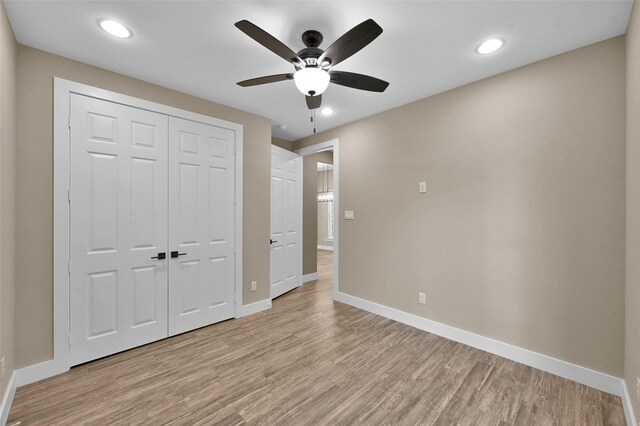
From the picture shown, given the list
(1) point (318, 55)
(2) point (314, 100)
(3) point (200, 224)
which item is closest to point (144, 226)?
(3) point (200, 224)

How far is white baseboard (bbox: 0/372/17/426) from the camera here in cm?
170

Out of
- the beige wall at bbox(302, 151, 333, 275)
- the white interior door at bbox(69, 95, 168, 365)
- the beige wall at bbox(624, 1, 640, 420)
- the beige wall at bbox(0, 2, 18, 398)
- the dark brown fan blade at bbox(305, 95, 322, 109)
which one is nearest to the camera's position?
the beige wall at bbox(624, 1, 640, 420)

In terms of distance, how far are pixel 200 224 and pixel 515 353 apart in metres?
3.42

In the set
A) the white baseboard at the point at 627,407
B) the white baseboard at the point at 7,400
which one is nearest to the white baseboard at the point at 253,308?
the white baseboard at the point at 7,400

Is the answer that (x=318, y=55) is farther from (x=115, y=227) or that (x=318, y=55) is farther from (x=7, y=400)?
(x=7, y=400)

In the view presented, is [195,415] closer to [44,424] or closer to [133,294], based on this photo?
[44,424]

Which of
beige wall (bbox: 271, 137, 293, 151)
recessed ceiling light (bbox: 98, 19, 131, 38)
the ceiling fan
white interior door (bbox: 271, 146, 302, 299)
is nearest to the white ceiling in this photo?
recessed ceiling light (bbox: 98, 19, 131, 38)

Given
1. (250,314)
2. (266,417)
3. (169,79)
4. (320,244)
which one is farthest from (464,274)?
(320,244)

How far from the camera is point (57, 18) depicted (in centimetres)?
187

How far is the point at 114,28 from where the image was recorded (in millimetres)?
1965

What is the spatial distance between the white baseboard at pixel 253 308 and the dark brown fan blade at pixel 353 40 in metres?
2.96

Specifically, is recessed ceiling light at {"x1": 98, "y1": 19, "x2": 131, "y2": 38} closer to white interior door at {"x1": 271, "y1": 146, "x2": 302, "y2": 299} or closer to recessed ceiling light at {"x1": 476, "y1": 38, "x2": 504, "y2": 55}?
white interior door at {"x1": 271, "y1": 146, "x2": 302, "y2": 299}

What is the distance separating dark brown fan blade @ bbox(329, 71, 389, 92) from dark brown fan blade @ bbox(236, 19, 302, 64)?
32cm

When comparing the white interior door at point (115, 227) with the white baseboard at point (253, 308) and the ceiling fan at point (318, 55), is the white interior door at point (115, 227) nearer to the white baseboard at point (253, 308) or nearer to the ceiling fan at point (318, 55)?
the white baseboard at point (253, 308)
